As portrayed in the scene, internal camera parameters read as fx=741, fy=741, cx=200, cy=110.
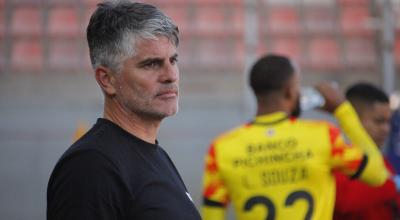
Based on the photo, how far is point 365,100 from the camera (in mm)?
3703

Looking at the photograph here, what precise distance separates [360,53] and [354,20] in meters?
0.43

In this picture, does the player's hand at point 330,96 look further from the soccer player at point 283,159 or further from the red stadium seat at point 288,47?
the red stadium seat at point 288,47

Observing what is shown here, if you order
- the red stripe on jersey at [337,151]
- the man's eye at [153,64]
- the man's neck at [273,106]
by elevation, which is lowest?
the red stripe on jersey at [337,151]

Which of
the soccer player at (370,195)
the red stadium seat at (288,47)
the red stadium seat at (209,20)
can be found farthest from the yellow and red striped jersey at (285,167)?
the red stadium seat at (209,20)

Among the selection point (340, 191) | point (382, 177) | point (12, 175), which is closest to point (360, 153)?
point (382, 177)

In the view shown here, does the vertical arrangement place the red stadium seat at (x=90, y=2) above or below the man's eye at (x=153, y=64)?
above

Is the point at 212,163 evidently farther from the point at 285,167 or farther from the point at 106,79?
the point at 106,79

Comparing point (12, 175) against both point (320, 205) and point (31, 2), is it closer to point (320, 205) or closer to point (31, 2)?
point (31, 2)

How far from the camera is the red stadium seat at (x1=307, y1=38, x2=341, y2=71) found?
7816 millimetres

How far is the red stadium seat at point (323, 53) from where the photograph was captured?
782 centimetres

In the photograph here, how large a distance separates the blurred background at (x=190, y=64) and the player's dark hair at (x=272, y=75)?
3.61m

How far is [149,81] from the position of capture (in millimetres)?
1945

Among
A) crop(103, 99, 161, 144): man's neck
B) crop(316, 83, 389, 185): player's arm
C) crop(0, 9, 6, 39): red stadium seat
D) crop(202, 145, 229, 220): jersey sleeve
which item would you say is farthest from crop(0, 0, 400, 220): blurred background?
crop(103, 99, 161, 144): man's neck

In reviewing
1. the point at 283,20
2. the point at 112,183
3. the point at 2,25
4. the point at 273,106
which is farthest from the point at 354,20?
the point at 112,183
